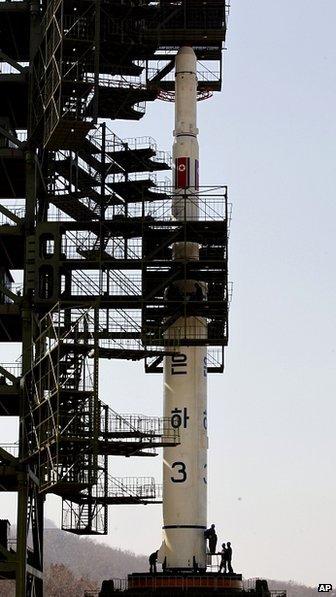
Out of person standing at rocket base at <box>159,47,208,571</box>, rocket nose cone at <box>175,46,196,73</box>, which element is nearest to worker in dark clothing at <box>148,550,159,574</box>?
person standing at rocket base at <box>159,47,208,571</box>

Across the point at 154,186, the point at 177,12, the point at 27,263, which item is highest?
the point at 177,12

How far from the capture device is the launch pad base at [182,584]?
65312 millimetres

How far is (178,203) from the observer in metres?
70.8

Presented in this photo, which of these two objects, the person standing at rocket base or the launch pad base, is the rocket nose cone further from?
the launch pad base

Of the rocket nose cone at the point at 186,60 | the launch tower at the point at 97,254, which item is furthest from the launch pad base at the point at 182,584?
the rocket nose cone at the point at 186,60

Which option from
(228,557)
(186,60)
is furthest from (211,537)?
(186,60)

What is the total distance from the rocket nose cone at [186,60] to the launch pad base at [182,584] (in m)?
25.6

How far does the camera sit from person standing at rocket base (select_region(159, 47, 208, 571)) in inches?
2692

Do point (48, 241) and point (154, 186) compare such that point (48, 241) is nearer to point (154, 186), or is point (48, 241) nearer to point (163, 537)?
point (154, 186)

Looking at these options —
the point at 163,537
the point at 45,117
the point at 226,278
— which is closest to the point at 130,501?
the point at 163,537

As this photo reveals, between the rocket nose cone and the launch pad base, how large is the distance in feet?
84.1

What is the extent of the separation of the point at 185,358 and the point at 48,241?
8921 mm

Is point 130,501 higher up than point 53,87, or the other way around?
point 53,87

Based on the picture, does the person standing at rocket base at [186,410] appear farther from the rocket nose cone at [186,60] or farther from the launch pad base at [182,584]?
the rocket nose cone at [186,60]
